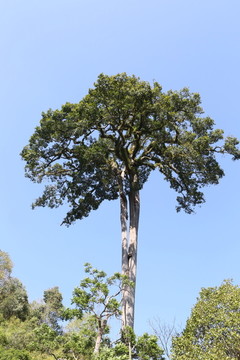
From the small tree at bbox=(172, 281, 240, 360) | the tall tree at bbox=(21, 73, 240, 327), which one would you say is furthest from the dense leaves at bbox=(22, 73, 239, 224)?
the small tree at bbox=(172, 281, 240, 360)

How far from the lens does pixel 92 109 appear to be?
11.2m

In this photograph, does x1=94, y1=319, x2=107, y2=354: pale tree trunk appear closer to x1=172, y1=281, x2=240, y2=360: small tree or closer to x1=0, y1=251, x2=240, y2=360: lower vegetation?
x1=0, y1=251, x2=240, y2=360: lower vegetation

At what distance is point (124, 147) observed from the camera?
12945mm

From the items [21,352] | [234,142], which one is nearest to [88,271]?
[21,352]

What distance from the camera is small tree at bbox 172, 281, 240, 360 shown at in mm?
9102

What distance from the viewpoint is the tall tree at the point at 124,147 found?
1134 cm

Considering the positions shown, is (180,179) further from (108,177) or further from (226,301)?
(226,301)

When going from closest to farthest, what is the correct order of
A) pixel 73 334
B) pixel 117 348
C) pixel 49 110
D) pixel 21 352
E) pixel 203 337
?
pixel 117 348 < pixel 73 334 < pixel 21 352 < pixel 203 337 < pixel 49 110

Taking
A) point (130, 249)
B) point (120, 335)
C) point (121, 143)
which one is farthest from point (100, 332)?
point (121, 143)

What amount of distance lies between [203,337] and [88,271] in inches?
220

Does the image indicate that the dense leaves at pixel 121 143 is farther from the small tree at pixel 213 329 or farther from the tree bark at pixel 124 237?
the small tree at pixel 213 329

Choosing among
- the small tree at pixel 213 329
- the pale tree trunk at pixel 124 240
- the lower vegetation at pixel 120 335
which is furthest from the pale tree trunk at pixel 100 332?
the small tree at pixel 213 329

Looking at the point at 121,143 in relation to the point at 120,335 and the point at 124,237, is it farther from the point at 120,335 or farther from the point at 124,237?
the point at 120,335

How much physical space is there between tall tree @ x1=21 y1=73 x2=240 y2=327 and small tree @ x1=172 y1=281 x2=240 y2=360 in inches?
110
